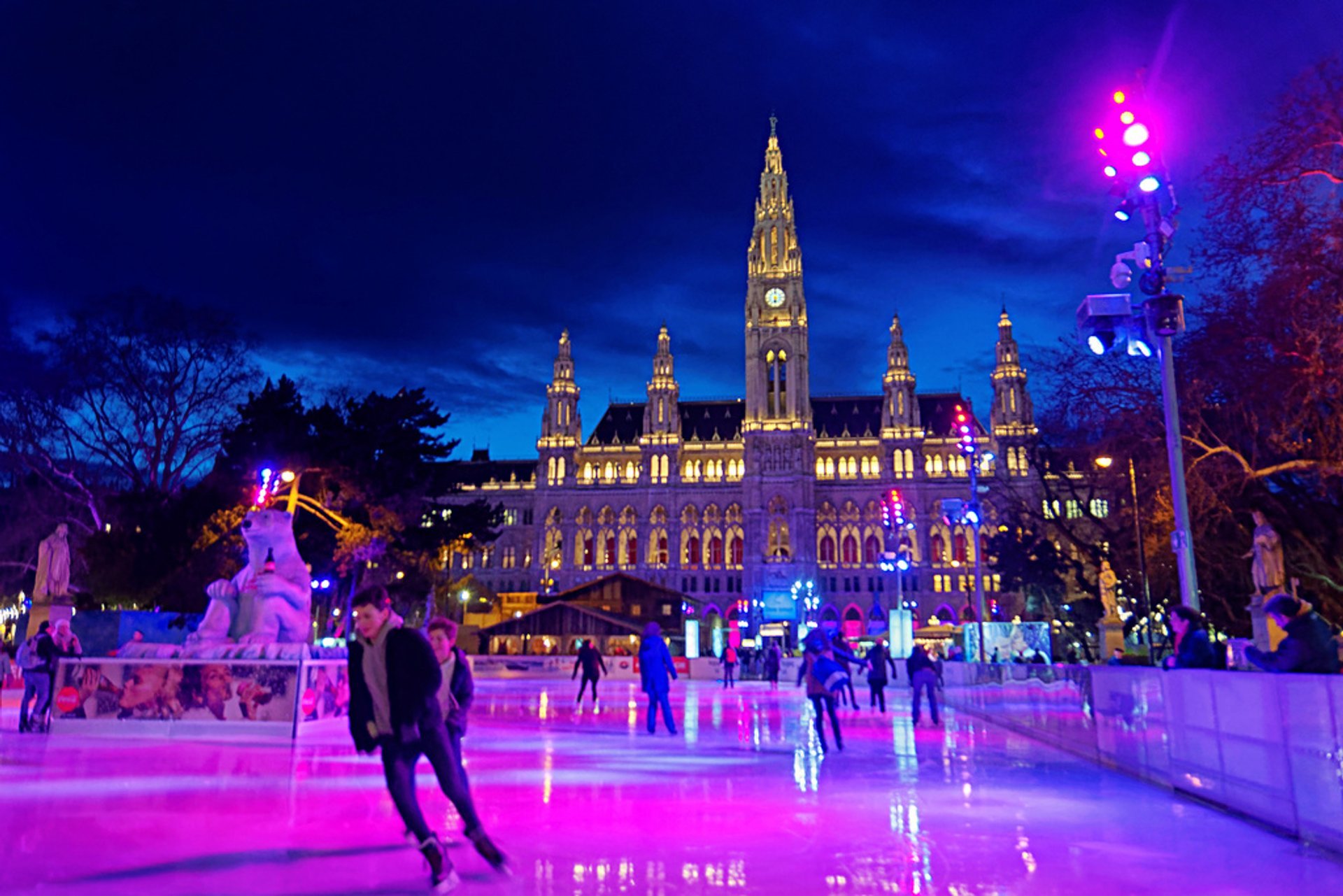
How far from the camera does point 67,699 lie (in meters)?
14.1

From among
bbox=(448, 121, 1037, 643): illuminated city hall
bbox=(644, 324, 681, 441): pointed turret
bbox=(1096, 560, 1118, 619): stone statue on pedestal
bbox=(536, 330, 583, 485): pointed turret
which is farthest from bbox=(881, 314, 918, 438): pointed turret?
bbox=(1096, 560, 1118, 619): stone statue on pedestal

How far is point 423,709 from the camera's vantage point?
5.15 metres

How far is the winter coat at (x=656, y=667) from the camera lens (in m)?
14.3

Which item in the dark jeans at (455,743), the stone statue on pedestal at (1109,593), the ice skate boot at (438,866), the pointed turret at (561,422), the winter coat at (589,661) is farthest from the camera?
the pointed turret at (561,422)

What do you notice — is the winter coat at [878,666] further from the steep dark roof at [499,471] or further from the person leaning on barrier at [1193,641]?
the steep dark roof at [499,471]

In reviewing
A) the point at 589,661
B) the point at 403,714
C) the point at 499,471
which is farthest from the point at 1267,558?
the point at 499,471

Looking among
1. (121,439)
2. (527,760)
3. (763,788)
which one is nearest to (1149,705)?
(763,788)

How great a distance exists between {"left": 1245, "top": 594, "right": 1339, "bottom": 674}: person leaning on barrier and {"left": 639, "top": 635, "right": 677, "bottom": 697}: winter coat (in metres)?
8.81

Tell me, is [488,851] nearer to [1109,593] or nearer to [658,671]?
[658,671]

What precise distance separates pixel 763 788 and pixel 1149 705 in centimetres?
410

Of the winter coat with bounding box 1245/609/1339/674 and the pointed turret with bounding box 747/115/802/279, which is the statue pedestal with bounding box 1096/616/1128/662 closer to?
the winter coat with bounding box 1245/609/1339/674

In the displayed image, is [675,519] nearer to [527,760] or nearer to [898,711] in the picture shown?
[898,711]

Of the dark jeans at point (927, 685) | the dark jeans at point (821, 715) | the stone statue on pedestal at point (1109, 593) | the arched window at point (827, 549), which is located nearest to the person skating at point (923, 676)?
the dark jeans at point (927, 685)

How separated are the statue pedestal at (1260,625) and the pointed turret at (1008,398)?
220 feet
